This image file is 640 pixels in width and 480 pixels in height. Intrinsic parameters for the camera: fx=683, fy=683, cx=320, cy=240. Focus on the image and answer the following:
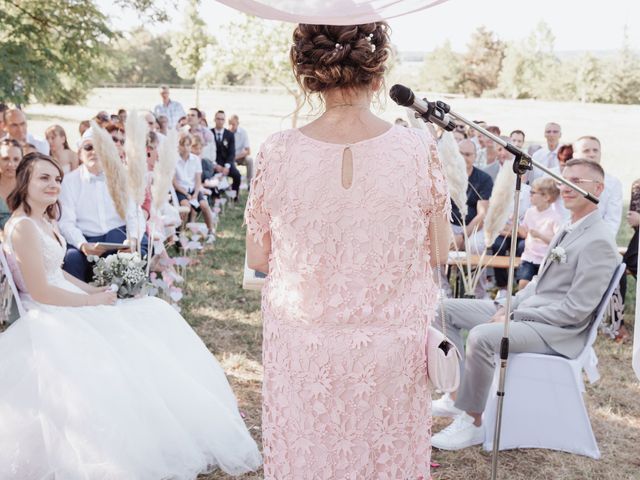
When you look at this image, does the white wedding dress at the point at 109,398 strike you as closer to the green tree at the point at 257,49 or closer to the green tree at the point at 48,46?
the green tree at the point at 48,46

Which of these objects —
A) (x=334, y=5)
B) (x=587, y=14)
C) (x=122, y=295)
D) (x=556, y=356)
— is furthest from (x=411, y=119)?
(x=587, y=14)

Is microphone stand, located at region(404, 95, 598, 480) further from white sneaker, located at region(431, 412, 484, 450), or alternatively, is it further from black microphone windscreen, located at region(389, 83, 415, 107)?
white sneaker, located at region(431, 412, 484, 450)

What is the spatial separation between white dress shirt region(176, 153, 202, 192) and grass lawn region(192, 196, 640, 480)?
1.87 meters

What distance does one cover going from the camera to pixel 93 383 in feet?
10.2

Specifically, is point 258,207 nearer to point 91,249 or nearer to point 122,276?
point 122,276

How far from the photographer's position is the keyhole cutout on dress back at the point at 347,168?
1856mm

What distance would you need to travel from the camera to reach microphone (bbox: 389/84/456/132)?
2.13 m

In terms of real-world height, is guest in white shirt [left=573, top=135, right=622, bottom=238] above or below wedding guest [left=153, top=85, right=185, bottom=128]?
below

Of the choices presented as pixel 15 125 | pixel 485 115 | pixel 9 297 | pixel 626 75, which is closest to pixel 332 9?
pixel 9 297

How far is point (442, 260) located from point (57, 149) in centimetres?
654

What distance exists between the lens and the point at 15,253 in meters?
3.45

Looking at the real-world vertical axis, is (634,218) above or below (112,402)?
above

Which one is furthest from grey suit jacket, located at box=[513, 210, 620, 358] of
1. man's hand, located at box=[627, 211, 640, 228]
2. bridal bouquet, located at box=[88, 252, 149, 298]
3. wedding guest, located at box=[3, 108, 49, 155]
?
wedding guest, located at box=[3, 108, 49, 155]

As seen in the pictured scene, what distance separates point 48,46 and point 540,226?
27.2 feet
